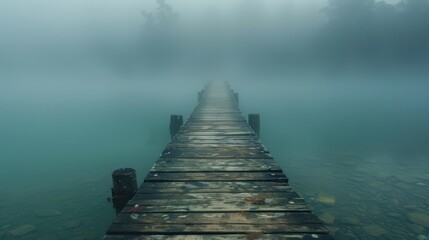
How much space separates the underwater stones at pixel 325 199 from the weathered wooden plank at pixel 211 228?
6586mm

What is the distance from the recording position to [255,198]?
4.55 metres

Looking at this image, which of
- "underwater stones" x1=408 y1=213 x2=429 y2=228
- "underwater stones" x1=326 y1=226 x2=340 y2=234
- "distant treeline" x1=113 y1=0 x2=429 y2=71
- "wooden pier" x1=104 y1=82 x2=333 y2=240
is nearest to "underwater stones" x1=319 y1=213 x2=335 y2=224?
"underwater stones" x1=326 y1=226 x2=340 y2=234

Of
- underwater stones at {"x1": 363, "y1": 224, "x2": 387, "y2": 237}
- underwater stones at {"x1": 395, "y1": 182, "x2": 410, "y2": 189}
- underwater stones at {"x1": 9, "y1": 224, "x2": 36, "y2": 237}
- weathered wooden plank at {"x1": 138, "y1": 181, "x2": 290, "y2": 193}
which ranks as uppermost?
weathered wooden plank at {"x1": 138, "y1": 181, "x2": 290, "y2": 193}

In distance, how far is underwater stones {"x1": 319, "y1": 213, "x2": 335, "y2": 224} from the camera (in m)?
8.46

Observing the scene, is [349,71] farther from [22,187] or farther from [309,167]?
[22,187]

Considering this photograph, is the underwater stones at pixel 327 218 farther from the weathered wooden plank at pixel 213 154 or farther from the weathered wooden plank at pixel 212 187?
the weathered wooden plank at pixel 212 187

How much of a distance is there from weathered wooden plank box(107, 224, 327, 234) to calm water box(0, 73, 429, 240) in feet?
16.7

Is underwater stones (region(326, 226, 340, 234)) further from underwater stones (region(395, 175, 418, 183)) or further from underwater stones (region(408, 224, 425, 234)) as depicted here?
underwater stones (region(395, 175, 418, 183))

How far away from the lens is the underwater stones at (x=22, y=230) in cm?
818

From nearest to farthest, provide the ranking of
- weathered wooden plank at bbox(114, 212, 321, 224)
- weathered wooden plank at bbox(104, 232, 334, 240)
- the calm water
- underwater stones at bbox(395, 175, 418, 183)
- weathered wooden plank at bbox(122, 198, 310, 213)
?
weathered wooden plank at bbox(104, 232, 334, 240), weathered wooden plank at bbox(114, 212, 321, 224), weathered wooden plank at bbox(122, 198, 310, 213), the calm water, underwater stones at bbox(395, 175, 418, 183)

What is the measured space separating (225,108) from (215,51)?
6783cm

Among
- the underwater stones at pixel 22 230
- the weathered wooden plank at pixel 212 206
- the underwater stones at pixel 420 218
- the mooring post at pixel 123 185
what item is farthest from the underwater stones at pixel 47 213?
the underwater stones at pixel 420 218

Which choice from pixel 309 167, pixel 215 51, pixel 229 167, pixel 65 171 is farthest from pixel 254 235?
pixel 215 51

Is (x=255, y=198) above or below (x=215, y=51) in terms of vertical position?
below
